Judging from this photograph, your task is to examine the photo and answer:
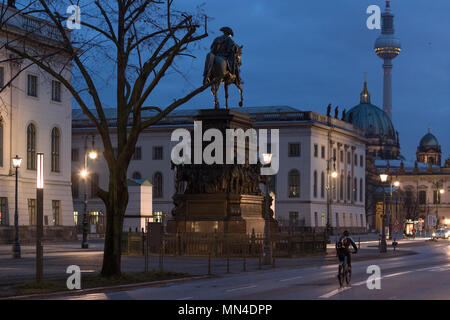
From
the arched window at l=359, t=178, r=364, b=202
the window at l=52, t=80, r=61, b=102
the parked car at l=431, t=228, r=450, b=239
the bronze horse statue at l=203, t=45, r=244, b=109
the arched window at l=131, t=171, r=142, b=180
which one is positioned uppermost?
the window at l=52, t=80, r=61, b=102

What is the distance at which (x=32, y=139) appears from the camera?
73.1m

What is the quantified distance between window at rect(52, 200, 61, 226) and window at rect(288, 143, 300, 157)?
54.1 metres

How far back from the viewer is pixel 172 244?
149 feet

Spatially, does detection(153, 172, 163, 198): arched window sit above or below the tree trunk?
above

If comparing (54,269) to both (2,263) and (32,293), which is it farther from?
(32,293)

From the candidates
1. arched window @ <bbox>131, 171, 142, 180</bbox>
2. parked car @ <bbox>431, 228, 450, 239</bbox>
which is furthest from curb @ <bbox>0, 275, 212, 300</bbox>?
arched window @ <bbox>131, 171, 142, 180</bbox>

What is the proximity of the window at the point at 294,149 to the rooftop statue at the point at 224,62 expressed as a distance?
78.1m

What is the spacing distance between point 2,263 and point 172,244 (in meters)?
8.60

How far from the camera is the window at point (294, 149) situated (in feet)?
412

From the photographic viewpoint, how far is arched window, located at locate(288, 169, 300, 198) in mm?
125312

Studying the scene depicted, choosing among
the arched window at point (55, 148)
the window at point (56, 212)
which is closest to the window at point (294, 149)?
the arched window at point (55, 148)

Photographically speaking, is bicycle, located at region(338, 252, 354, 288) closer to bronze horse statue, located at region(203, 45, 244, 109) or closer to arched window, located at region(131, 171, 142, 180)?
bronze horse statue, located at region(203, 45, 244, 109)

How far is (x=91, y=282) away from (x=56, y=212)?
4924cm
